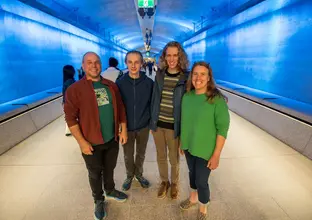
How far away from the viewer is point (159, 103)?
92.4 inches

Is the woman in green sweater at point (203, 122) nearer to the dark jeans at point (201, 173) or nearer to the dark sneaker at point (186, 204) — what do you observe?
the dark jeans at point (201, 173)

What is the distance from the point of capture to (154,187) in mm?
2977

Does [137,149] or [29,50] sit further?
[29,50]

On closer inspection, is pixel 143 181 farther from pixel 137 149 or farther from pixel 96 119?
pixel 96 119

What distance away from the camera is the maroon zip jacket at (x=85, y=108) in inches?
77.5

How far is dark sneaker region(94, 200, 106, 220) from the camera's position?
2.37 meters

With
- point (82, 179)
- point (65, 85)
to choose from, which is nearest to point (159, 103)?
point (82, 179)

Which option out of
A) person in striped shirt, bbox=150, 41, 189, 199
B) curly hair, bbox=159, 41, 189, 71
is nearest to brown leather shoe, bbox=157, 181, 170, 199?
person in striped shirt, bbox=150, 41, 189, 199

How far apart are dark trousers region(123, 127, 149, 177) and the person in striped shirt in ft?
0.77

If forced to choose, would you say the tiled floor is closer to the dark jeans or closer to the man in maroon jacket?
the dark jeans

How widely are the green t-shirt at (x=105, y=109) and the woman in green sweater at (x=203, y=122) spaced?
0.79 meters

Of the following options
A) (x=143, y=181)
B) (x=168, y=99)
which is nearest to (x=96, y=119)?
(x=168, y=99)

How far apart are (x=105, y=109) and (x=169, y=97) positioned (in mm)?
728

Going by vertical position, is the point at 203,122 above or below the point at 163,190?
above
